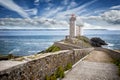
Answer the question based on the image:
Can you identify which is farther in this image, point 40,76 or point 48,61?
point 48,61

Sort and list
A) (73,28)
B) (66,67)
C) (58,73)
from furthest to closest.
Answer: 1. (73,28)
2. (66,67)
3. (58,73)

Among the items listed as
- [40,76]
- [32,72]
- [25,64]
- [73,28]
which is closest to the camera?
[25,64]

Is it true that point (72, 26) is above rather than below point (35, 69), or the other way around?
below

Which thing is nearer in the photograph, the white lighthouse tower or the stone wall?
the stone wall

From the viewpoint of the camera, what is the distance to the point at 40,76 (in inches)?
249

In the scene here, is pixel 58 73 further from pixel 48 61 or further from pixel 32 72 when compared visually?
pixel 32 72

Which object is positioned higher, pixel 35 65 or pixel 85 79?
pixel 35 65

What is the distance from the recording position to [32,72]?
5656 mm

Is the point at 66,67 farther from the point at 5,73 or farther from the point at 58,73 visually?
the point at 5,73

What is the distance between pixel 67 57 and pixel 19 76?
5693 mm

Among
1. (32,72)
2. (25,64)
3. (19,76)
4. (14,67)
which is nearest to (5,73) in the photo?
(14,67)

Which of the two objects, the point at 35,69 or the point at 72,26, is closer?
the point at 35,69

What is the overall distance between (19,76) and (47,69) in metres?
2.35

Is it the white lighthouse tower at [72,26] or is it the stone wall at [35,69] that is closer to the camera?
the stone wall at [35,69]
